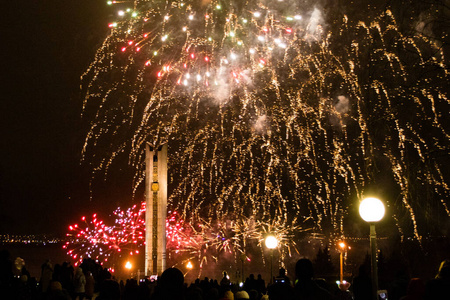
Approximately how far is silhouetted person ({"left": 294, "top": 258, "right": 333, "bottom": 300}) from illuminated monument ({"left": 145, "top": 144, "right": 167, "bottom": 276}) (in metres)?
22.6

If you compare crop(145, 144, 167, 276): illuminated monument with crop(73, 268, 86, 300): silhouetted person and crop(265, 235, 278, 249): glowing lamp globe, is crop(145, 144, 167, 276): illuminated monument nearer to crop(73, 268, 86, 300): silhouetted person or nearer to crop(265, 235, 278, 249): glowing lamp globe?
crop(73, 268, 86, 300): silhouetted person

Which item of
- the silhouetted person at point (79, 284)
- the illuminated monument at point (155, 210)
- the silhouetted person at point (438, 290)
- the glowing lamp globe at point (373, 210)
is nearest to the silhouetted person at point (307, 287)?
the silhouetted person at point (438, 290)

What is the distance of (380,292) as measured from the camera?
1012cm

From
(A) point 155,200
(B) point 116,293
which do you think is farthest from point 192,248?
(B) point 116,293

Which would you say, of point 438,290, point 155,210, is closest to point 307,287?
point 438,290

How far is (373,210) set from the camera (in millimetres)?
7270

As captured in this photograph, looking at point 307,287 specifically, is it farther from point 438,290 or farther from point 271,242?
point 271,242

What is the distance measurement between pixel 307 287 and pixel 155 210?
2313 centimetres

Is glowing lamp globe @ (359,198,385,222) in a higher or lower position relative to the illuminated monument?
lower

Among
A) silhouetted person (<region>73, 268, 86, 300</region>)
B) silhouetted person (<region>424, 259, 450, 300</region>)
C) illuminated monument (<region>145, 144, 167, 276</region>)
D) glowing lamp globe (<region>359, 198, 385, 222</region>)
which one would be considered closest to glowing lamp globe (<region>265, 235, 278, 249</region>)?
silhouetted person (<region>73, 268, 86, 300</region>)

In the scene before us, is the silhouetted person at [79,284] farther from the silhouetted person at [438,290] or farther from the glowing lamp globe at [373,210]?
the silhouetted person at [438,290]

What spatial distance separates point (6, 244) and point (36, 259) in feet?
52.3

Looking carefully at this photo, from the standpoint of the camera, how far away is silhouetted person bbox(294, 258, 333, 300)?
15.7ft

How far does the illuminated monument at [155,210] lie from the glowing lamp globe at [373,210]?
20.6m
